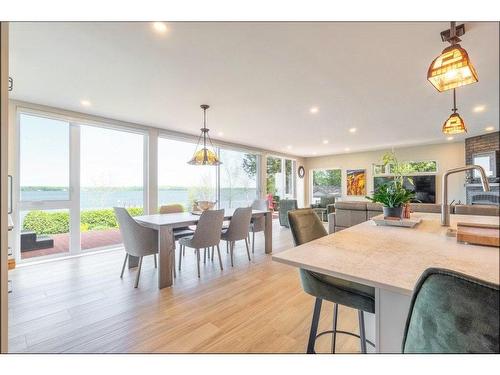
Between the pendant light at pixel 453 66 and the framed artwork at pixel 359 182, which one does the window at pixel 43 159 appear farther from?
the pendant light at pixel 453 66

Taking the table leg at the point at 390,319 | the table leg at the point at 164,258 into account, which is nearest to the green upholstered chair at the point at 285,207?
the table leg at the point at 164,258

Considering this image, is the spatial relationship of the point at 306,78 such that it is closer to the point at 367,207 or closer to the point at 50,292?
the point at 367,207

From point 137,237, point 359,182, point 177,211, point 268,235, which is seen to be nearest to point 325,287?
point 359,182

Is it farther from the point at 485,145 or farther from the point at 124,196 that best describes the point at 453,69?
the point at 124,196

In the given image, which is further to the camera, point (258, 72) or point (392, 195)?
point (258, 72)

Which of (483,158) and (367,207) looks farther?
(367,207)

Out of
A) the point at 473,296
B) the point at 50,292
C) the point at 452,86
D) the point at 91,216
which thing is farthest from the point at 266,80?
the point at 91,216
